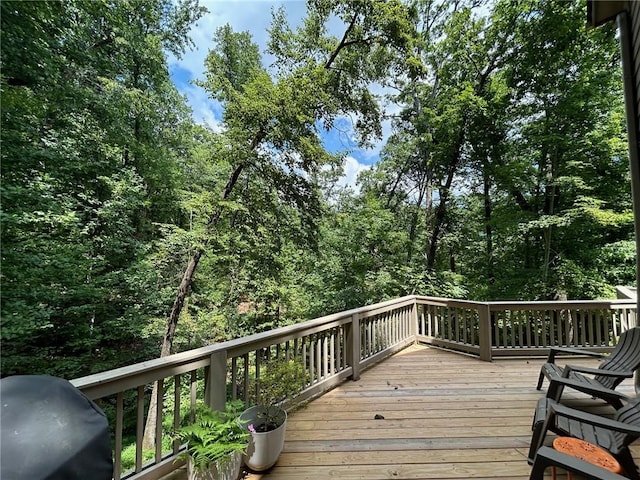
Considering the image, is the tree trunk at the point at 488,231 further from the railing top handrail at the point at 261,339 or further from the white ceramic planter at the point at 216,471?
the white ceramic planter at the point at 216,471

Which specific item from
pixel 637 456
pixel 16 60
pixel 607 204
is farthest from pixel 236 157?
pixel 607 204

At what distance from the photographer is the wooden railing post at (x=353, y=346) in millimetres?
3654

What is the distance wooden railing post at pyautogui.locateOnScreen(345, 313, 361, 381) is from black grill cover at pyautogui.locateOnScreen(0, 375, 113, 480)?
9.47ft

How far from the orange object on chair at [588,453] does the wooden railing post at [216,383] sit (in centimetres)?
205

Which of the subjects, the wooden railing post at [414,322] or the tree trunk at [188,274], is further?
the tree trunk at [188,274]

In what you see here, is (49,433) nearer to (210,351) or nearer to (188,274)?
(210,351)

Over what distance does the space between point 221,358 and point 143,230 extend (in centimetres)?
797

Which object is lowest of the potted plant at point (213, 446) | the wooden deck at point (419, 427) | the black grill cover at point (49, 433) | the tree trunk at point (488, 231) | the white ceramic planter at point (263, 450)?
the wooden deck at point (419, 427)

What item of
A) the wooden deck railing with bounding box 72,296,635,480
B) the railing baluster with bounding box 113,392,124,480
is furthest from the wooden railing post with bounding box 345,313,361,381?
the railing baluster with bounding box 113,392,124,480

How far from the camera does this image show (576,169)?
6.53 metres

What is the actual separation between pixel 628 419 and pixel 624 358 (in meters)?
1.22

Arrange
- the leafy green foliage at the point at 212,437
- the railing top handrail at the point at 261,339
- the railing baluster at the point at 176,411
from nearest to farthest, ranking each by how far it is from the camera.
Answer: the railing top handrail at the point at 261,339 → the leafy green foliage at the point at 212,437 → the railing baluster at the point at 176,411

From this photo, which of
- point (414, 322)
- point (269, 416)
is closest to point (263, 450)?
point (269, 416)

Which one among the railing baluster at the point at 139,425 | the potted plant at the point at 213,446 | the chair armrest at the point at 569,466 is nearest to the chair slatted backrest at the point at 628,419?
the chair armrest at the point at 569,466
